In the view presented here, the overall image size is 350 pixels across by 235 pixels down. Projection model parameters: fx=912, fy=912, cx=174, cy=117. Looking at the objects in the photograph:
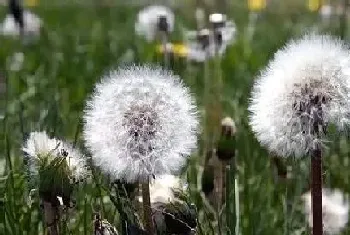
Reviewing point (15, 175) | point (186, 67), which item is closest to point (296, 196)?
point (15, 175)

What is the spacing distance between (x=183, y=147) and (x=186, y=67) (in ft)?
8.48

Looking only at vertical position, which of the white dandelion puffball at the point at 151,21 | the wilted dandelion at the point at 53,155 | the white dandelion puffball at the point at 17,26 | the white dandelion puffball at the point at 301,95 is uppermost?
the white dandelion puffball at the point at 17,26

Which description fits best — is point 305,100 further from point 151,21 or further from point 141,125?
point 151,21

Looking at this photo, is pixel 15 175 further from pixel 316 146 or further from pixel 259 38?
pixel 259 38

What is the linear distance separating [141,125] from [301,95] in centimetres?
25

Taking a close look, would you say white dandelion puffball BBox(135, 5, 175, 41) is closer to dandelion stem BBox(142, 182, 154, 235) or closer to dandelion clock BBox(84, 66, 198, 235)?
dandelion clock BBox(84, 66, 198, 235)

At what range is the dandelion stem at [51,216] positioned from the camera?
1.38m

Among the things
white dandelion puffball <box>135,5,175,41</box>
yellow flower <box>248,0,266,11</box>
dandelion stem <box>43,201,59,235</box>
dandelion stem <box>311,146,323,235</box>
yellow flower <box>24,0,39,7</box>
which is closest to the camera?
dandelion stem <box>311,146,323,235</box>

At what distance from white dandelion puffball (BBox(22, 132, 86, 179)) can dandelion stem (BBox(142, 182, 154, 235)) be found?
13cm

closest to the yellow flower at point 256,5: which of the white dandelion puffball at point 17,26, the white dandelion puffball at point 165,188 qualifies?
the white dandelion puffball at point 17,26

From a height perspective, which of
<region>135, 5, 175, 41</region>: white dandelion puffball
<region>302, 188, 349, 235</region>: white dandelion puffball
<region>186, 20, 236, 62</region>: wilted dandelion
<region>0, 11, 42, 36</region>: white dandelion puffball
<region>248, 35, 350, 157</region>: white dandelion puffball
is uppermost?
<region>0, 11, 42, 36</region>: white dandelion puffball

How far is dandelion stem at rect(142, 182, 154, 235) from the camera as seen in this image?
1.32 meters

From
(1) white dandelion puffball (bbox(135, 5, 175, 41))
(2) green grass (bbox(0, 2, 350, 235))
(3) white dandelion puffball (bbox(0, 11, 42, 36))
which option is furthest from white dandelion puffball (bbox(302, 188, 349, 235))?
(3) white dandelion puffball (bbox(0, 11, 42, 36))

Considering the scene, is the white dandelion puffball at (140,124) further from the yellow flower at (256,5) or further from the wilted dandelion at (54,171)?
the yellow flower at (256,5)
